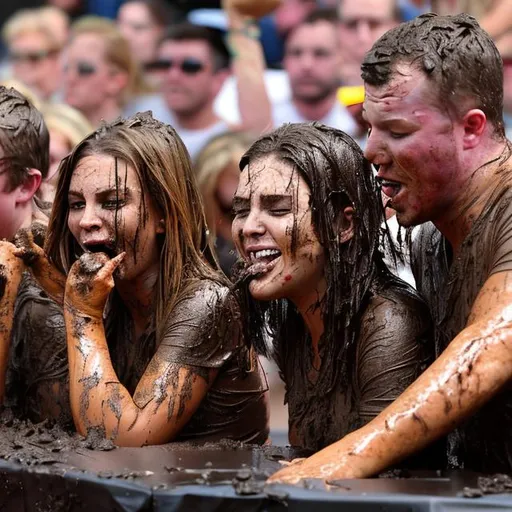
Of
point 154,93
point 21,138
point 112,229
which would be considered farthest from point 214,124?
point 112,229

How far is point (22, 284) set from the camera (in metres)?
5.26

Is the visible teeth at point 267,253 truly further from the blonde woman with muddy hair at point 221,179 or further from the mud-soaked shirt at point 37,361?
the blonde woman with muddy hair at point 221,179

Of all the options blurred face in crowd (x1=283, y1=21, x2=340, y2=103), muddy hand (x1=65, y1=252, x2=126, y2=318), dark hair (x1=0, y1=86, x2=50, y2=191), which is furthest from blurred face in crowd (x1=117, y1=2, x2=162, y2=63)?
muddy hand (x1=65, y1=252, x2=126, y2=318)

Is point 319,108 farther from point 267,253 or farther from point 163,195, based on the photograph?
point 267,253

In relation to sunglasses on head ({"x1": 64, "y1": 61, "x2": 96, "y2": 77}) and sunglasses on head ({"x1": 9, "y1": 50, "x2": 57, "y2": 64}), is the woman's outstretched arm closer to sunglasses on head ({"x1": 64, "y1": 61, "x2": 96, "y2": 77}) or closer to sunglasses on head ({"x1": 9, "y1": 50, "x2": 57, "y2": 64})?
sunglasses on head ({"x1": 64, "y1": 61, "x2": 96, "y2": 77})

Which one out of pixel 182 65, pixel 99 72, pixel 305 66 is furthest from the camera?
pixel 99 72

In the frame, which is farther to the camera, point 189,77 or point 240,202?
point 189,77

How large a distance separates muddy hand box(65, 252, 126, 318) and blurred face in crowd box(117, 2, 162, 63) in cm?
679

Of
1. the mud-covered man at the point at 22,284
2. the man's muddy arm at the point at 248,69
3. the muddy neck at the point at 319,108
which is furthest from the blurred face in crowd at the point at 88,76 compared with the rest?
the mud-covered man at the point at 22,284

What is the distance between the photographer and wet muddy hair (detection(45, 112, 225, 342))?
4.68 meters

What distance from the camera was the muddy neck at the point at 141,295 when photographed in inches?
187

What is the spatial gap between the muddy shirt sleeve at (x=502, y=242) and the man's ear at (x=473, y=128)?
0.75 ft

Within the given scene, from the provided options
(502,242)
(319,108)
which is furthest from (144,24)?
(502,242)

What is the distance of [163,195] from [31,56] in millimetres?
7640
